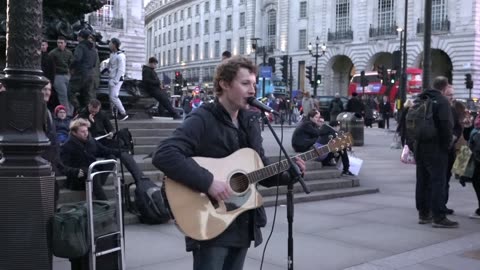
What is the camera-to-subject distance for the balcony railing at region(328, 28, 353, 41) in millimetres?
59281

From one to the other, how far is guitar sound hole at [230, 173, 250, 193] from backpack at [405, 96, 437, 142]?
196 inches

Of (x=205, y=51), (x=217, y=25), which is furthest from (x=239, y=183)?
(x=205, y=51)

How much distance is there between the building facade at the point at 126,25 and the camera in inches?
1956

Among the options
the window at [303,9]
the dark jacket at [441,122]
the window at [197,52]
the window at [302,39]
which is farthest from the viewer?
the window at [197,52]

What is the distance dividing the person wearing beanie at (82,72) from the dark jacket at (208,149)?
838cm

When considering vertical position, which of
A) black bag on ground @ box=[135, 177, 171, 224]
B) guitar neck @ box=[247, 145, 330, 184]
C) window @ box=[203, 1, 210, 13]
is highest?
window @ box=[203, 1, 210, 13]

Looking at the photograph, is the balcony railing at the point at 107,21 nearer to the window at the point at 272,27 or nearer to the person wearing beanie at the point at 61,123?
the window at the point at 272,27

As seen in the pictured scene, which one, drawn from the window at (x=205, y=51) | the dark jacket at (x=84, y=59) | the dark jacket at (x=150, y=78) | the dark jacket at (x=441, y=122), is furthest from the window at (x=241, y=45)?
the dark jacket at (x=441, y=122)

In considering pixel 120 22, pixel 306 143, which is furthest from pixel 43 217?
pixel 120 22

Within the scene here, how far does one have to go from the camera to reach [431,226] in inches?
316

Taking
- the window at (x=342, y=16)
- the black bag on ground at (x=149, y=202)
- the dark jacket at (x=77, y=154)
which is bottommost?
the black bag on ground at (x=149, y=202)

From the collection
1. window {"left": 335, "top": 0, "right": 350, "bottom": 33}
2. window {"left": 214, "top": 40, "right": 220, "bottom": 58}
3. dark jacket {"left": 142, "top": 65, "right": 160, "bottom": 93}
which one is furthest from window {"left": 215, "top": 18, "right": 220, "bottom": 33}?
dark jacket {"left": 142, "top": 65, "right": 160, "bottom": 93}

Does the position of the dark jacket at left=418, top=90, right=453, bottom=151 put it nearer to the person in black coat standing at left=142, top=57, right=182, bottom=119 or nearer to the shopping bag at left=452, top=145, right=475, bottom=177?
the shopping bag at left=452, top=145, right=475, bottom=177

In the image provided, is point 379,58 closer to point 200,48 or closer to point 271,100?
point 271,100
